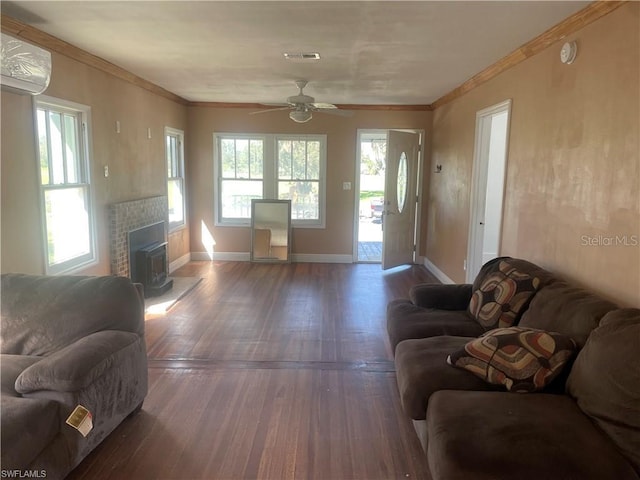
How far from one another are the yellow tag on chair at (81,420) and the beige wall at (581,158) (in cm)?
271

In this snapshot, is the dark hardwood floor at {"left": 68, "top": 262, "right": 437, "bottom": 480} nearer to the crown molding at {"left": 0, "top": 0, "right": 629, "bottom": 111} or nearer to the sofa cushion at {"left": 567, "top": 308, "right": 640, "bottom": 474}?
the sofa cushion at {"left": 567, "top": 308, "right": 640, "bottom": 474}

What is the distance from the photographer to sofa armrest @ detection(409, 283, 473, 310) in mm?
3301

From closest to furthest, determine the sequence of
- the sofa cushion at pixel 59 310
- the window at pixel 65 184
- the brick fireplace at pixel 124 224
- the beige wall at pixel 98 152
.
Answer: the sofa cushion at pixel 59 310 < the beige wall at pixel 98 152 < the window at pixel 65 184 < the brick fireplace at pixel 124 224

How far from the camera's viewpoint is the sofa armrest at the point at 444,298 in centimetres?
330

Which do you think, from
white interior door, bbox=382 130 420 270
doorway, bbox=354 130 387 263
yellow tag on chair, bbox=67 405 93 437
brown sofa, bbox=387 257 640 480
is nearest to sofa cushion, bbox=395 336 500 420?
brown sofa, bbox=387 257 640 480

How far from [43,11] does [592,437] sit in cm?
367

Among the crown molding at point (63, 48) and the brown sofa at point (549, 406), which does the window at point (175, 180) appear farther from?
the brown sofa at point (549, 406)

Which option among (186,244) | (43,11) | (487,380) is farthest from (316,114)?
(487,380)

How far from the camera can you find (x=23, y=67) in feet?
9.10

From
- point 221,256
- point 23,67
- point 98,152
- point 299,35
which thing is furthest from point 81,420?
point 221,256

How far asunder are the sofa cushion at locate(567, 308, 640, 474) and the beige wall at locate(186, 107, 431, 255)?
5.18 m

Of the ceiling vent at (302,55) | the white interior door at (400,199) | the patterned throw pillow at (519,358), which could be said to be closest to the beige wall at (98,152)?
the ceiling vent at (302,55)

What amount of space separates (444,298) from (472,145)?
2.17 metres

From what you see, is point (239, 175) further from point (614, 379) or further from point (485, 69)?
point (614, 379)
